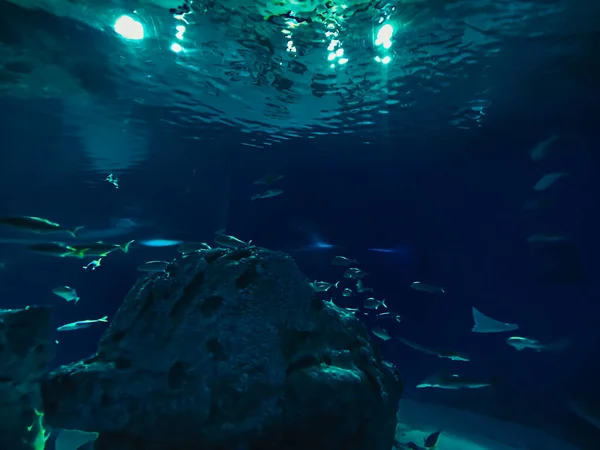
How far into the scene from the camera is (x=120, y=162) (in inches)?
601

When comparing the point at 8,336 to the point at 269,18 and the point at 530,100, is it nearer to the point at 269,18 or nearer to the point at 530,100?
the point at 269,18

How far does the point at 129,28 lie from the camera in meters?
8.92

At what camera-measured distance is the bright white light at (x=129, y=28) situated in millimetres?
8688

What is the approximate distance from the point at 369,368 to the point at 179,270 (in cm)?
297

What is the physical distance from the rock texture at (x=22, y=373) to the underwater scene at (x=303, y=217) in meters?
0.04

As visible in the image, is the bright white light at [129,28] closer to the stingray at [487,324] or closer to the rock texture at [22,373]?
the rock texture at [22,373]

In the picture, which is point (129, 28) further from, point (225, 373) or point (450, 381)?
point (450, 381)

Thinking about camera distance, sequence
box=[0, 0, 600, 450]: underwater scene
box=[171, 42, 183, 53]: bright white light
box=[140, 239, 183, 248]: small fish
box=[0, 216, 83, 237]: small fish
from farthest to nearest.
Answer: box=[140, 239, 183, 248]: small fish, box=[171, 42, 183, 53]: bright white light, box=[0, 216, 83, 237]: small fish, box=[0, 0, 600, 450]: underwater scene

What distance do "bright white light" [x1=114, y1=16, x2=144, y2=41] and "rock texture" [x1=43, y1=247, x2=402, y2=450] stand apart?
6.86 meters

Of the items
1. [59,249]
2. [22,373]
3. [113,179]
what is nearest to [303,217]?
[113,179]

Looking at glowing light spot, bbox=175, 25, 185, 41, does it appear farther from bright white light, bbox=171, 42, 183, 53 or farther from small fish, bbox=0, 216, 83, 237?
small fish, bbox=0, 216, 83, 237

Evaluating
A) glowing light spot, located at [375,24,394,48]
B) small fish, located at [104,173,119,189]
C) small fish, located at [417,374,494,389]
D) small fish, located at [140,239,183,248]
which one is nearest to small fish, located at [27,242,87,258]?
small fish, located at [417,374,494,389]

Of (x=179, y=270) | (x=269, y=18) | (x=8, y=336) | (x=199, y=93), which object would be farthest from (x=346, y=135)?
(x=8, y=336)

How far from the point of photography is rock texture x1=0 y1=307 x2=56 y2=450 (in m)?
6.25
